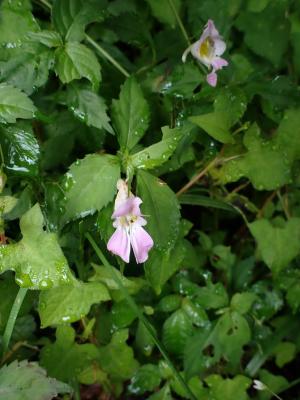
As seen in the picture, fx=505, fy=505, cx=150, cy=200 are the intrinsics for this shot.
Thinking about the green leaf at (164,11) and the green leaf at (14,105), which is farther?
the green leaf at (164,11)

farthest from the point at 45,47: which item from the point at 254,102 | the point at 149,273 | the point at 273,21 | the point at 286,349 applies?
the point at 286,349

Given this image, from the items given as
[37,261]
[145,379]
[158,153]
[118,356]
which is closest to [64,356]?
[118,356]

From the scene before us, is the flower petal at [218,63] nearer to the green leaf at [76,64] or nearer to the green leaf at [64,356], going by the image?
the green leaf at [76,64]

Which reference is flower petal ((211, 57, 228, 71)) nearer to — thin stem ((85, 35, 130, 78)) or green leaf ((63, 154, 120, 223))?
thin stem ((85, 35, 130, 78))

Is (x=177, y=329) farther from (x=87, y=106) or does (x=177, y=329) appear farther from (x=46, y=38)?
(x=46, y=38)

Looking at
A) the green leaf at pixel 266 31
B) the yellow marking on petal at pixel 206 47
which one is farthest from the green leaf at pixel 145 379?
the green leaf at pixel 266 31

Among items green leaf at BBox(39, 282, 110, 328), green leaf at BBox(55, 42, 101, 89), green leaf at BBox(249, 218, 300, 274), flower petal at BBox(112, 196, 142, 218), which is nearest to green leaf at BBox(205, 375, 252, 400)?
green leaf at BBox(249, 218, 300, 274)
